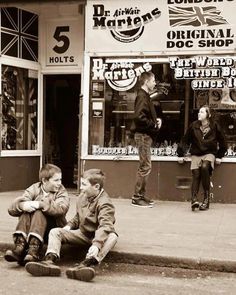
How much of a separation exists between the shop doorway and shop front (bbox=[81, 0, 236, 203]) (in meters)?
1.70

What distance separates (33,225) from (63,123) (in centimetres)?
591

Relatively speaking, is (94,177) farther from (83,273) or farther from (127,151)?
(127,151)

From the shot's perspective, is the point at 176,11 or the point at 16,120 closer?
the point at 176,11

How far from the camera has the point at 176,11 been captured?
9102 millimetres

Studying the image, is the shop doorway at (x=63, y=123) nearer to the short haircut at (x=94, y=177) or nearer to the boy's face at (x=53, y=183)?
the boy's face at (x=53, y=183)

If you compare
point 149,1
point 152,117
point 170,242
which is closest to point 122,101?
point 152,117

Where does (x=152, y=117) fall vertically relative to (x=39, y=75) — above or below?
below

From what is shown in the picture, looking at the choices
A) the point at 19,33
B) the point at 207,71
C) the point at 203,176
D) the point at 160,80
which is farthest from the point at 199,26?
the point at 19,33

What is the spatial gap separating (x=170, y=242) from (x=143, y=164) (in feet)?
8.15

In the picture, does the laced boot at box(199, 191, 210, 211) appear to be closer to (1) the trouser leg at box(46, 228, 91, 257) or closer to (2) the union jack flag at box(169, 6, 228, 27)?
(2) the union jack flag at box(169, 6, 228, 27)

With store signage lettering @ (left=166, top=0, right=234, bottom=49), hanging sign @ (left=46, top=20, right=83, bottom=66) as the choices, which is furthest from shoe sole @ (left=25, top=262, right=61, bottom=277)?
hanging sign @ (left=46, top=20, right=83, bottom=66)

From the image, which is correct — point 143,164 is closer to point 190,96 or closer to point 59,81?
point 190,96

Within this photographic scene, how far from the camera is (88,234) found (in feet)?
18.7

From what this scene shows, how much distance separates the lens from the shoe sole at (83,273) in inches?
203
